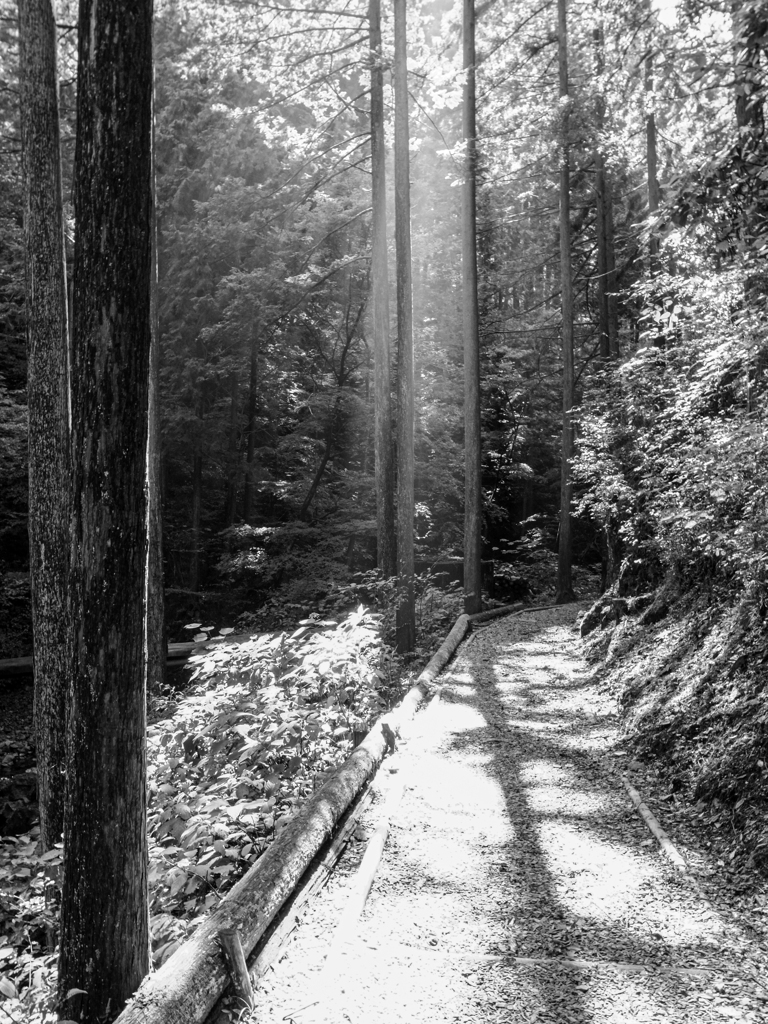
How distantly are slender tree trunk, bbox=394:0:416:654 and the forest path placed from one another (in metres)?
5.82

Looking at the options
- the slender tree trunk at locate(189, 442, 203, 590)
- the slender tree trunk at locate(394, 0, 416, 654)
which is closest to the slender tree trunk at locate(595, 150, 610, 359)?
the slender tree trunk at locate(394, 0, 416, 654)

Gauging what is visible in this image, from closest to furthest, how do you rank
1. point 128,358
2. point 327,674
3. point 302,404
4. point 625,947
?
point 128,358, point 625,947, point 327,674, point 302,404

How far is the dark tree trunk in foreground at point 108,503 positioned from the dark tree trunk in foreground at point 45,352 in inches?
195

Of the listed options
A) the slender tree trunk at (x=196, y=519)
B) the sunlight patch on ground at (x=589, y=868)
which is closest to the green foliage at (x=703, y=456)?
the sunlight patch on ground at (x=589, y=868)

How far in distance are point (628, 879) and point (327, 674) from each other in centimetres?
367

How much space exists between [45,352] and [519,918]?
6.82 m

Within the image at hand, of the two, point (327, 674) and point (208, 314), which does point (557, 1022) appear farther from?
point (208, 314)

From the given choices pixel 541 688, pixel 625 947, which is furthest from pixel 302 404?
pixel 625 947

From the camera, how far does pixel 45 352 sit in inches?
319

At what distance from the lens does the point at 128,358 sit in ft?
11.2

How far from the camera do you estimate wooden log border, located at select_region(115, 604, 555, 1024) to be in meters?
3.12

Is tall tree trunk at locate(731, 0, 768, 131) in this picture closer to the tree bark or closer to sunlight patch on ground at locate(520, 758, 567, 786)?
sunlight patch on ground at locate(520, 758, 567, 786)

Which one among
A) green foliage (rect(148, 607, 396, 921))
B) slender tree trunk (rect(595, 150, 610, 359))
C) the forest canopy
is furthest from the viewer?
slender tree trunk (rect(595, 150, 610, 359))

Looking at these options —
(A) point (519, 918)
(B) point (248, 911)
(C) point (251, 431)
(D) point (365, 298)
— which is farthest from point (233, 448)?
(B) point (248, 911)
